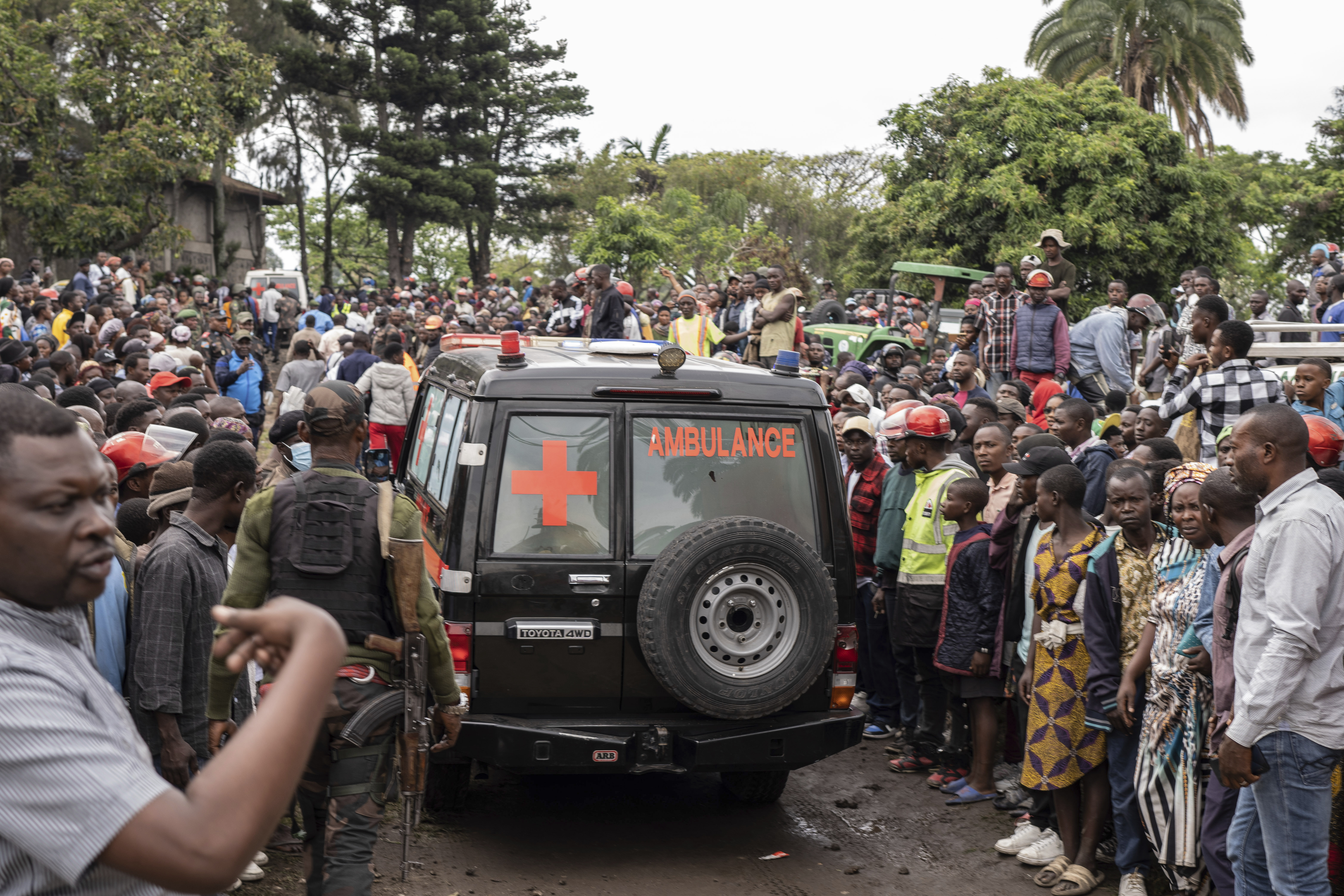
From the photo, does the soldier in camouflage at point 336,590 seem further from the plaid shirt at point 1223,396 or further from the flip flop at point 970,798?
the plaid shirt at point 1223,396

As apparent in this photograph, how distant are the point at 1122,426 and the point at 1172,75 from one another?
27.2 meters

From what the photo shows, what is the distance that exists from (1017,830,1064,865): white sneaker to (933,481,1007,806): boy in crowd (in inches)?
30.5

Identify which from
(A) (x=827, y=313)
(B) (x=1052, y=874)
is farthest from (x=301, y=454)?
(A) (x=827, y=313)

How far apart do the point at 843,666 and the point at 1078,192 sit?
1884 cm

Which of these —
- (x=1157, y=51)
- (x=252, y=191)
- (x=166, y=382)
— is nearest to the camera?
(x=166, y=382)

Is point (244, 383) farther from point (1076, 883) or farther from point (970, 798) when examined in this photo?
point (1076, 883)

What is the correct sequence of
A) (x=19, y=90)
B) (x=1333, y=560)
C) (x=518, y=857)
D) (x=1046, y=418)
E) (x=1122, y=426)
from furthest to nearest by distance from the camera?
(x=19, y=90) → (x=1046, y=418) → (x=1122, y=426) → (x=518, y=857) → (x=1333, y=560)

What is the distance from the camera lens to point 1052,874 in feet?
17.6

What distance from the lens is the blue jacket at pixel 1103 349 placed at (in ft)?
37.4

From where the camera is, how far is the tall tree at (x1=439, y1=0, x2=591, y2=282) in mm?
41625

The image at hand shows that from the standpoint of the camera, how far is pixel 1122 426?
810 cm

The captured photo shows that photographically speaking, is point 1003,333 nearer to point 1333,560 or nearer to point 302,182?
point 1333,560

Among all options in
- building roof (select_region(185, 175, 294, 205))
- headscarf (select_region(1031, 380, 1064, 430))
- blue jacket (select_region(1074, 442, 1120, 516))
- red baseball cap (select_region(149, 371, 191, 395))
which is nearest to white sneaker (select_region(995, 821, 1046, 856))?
blue jacket (select_region(1074, 442, 1120, 516))

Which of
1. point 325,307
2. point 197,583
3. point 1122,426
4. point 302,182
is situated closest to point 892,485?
point 1122,426
